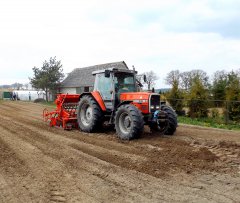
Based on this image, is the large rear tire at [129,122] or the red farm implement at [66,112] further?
the red farm implement at [66,112]

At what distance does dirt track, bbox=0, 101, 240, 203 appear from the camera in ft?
14.8

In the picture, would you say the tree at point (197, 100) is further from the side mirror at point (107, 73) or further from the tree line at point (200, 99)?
the side mirror at point (107, 73)

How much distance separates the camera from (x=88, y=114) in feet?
35.5

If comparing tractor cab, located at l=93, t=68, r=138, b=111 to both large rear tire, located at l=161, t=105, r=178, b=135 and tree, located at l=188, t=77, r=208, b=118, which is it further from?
tree, located at l=188, t=77, r=208, b=118

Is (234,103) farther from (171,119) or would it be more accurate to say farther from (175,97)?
(171,119)

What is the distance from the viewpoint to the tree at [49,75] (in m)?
37.4

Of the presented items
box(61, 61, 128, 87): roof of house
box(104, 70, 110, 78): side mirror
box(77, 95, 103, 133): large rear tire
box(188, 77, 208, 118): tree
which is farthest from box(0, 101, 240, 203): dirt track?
box(61, 61, 128, 87): roof of house

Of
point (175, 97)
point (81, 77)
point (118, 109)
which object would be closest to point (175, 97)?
point (175, 97)

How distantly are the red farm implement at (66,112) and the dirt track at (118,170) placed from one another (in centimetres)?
233

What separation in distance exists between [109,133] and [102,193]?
572cm

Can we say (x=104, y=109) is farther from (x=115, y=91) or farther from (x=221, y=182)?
(x=221, y=182)

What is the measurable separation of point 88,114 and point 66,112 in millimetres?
1142

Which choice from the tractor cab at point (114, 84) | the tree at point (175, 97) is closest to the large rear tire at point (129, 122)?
the tractor cab at point (114, 84)

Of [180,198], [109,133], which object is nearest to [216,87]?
[109,133]
